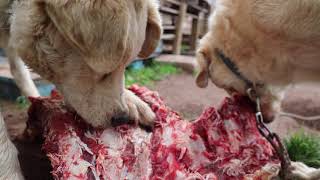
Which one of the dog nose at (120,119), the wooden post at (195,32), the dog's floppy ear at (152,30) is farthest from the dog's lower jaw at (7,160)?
the wooden post at (195,32)

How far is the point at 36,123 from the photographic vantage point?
2367 mm

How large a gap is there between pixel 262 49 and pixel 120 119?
946 millimetres

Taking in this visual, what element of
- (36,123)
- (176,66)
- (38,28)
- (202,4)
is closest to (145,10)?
(38,28)

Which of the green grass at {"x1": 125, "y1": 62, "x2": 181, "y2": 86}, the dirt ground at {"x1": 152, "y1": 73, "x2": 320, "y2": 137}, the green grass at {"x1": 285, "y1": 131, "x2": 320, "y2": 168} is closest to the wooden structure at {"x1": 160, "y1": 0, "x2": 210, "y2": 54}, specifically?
the green grass at {"x1": 125, "y1": 62, "x2": 181, "y2": 86}

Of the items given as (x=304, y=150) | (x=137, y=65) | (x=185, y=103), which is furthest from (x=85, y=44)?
(x=137, y=65)

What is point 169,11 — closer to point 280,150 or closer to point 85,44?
point 280,150

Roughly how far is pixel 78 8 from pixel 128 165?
2.29 ft

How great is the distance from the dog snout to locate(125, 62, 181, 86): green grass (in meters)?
3.28

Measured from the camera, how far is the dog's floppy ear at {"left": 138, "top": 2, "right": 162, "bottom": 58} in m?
2.16

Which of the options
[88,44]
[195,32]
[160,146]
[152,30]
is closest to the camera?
[88,44]

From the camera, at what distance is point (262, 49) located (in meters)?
2.52

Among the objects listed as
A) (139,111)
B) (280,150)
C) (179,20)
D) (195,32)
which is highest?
(139,111)

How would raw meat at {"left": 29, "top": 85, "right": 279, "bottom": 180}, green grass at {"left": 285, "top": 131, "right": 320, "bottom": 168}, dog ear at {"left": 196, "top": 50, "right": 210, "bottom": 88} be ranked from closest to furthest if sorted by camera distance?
1. raw meat at {"left": 29, "top": 85, "right": 279, "bottom": 180}
2. dog ear at {"left": 196, "top": 50, "right": 210, "bottom": 88}
3. green grass at {"left": 285, "top": 131, "right": 320, "bottom": 168}

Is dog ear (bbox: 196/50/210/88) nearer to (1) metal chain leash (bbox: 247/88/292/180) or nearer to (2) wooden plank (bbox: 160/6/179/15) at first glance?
(1) metal chain leash (bbox: 247/88/292/180)
